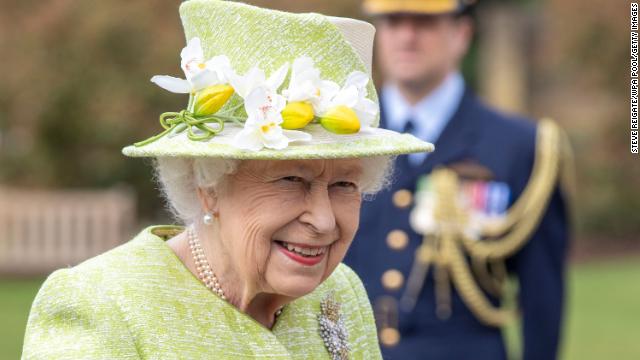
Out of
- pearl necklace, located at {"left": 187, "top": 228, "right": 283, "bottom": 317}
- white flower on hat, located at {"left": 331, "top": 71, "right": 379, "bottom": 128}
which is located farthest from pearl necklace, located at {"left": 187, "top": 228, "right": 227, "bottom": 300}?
white flower on hat, located at {"left": 331, "top": 71, "right": 379, "bottom": 128}

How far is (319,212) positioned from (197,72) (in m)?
0.40

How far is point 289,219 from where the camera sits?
271cm

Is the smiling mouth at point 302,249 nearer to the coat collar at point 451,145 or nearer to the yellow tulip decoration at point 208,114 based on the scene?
the yellow tulip decoration at point 208,114

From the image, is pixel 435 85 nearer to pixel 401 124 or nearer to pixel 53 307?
pixel 401 124

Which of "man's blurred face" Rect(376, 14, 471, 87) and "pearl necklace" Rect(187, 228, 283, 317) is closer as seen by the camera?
"pearl necklace" Rect(187, 228, 283, 317)

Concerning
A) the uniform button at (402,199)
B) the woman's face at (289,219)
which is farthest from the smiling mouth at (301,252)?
the uniform button at (402,199)

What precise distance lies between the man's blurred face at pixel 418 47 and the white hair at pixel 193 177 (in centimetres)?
236

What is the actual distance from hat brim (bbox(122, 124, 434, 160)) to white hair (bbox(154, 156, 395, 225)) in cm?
10

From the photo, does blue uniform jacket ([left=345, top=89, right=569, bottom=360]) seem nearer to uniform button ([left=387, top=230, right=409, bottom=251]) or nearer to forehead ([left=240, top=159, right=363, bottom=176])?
uniform button ([left=387, top=230, right=409, bottom=251])

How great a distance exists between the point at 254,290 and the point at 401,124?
265 centimetres

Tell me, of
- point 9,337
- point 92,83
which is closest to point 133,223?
point 92,83

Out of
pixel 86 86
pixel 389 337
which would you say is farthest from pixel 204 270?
pixel 86 86

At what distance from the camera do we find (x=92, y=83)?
13.8 meters

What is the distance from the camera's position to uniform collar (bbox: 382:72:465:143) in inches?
213
